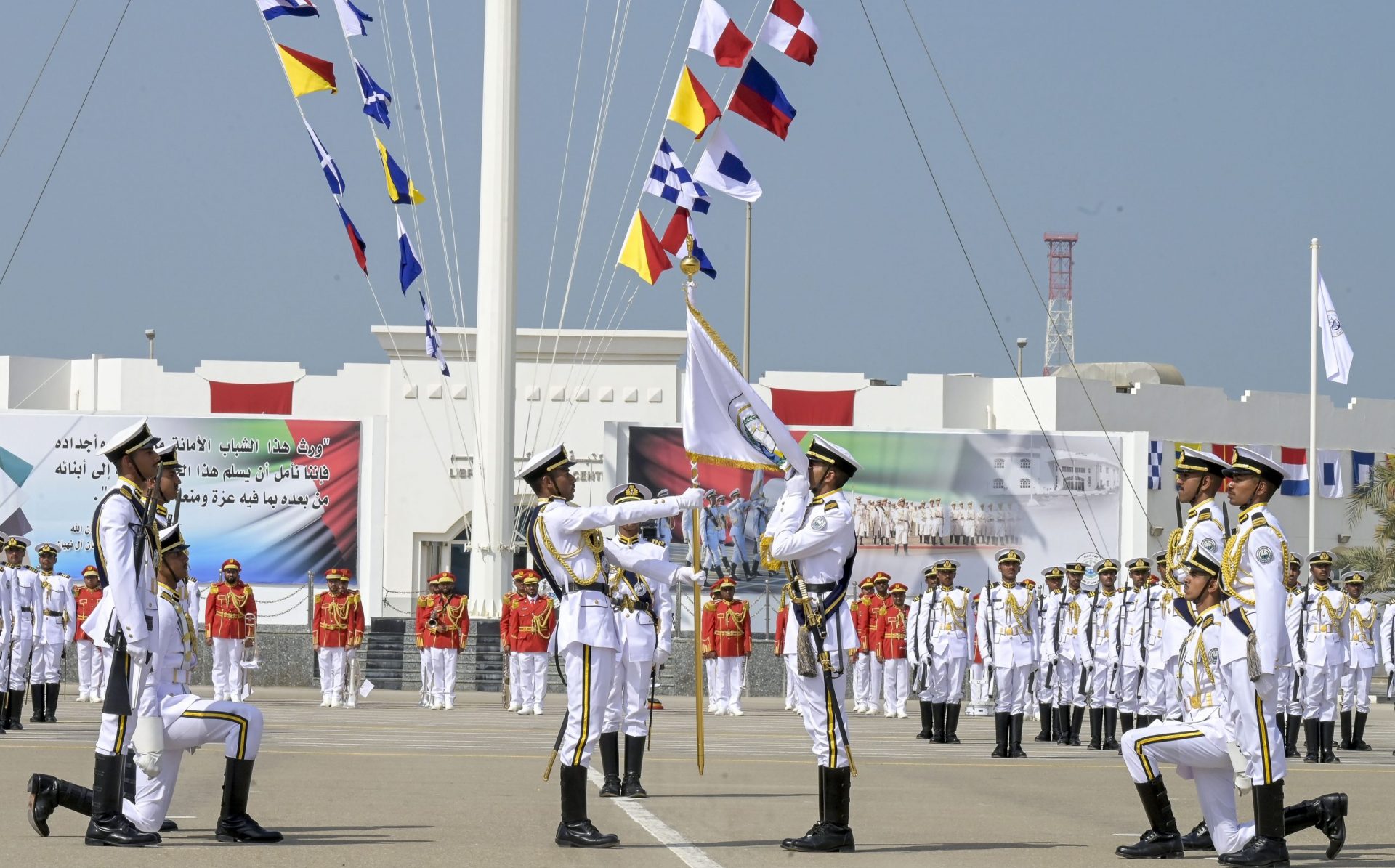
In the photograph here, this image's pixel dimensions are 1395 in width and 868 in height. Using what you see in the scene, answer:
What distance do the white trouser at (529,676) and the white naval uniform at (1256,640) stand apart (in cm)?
1566

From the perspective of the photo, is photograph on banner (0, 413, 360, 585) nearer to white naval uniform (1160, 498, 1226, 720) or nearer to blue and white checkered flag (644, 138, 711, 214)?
blue and white checkered flag (644, 138, 711, 214)

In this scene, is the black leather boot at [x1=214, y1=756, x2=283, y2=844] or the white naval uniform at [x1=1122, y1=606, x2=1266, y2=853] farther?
the black leather boot at [x1=214, y1=756, x2=283, y2=844]

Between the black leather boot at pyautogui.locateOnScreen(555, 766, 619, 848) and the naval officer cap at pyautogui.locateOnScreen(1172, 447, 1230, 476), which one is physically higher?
the naval officer cap at pyautogui.locateOnScreen(1172, 447, 1230, 476)

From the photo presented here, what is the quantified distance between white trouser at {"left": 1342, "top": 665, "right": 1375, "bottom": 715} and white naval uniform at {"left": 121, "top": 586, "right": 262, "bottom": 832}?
14345 mm

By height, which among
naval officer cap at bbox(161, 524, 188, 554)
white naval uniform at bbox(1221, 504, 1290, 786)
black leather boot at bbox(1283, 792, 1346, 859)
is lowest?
black leather boot at bbox(1283, 792, 1346, 859)

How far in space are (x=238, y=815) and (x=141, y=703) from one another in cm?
78

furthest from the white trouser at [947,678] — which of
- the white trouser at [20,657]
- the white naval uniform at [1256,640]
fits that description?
the white naval uniform at [1256,640]

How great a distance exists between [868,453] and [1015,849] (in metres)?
28.3

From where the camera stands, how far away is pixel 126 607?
8805 mm

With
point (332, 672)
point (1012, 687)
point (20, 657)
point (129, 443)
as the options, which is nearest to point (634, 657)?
point (129, 443)

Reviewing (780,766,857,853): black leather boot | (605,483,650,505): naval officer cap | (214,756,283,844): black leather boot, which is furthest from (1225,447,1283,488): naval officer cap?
(214,756,283,844): black leather boot

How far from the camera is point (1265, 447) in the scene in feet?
149

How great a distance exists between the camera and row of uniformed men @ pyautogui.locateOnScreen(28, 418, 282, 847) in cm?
891

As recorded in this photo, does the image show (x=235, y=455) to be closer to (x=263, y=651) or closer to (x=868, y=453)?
(x=263, y=651)
